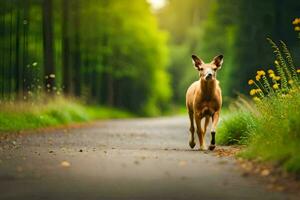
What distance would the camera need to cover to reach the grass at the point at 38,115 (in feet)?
82.3

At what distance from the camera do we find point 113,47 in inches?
2157

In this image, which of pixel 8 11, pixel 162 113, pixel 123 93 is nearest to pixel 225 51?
pixel 123 93

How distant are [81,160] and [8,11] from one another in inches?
1161

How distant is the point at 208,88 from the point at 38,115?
13.4 metres

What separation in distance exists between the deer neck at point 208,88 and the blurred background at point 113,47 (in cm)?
1366

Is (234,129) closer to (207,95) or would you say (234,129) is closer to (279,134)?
(207,95)

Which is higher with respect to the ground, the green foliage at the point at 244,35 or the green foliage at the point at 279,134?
the green foliage at the point at 244,35

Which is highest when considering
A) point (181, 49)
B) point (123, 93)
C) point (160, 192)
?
point (181, 49)

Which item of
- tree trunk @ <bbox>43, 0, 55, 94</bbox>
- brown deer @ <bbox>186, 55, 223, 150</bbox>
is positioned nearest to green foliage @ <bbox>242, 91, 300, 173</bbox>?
brown deer @ <bbox>186, 55, 223, 150</bbox>

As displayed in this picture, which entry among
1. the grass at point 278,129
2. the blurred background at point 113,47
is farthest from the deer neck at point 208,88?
the blurred background at point 113,47

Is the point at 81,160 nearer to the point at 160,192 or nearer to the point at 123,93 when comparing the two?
the point at 160,192

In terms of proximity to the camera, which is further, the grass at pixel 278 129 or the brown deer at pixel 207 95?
the brown deer at pixel 207 95

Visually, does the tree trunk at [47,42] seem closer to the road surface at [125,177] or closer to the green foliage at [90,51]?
the green foliage at [90,51]

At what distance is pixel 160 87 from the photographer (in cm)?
6931
